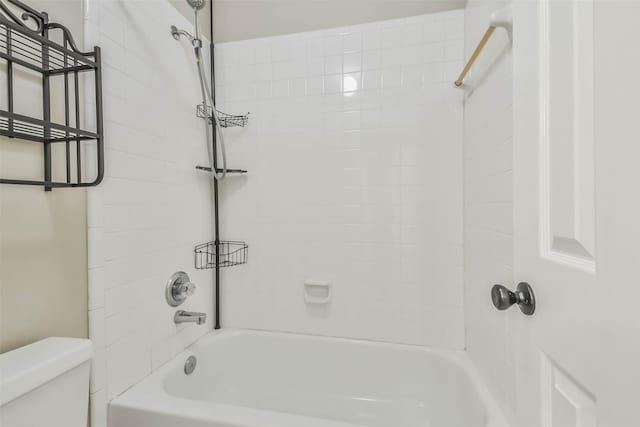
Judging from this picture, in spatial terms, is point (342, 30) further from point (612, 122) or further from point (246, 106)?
point (612, 122)

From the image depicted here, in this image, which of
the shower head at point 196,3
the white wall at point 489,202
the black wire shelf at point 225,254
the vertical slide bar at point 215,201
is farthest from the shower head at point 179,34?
the white wall at point 489,202

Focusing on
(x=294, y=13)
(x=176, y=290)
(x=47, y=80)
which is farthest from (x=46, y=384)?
(x=294, y=13)

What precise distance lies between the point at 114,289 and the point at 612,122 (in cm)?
142

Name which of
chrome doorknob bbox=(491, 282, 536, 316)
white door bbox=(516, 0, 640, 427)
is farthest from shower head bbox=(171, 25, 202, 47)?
chrome doorknob bbox=(491, 282, 536, 316)

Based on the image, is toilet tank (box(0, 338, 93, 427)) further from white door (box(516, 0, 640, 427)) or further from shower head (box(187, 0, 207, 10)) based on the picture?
shower head (box(187, 0, 207, 10))

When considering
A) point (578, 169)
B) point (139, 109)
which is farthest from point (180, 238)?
point (578, 169)

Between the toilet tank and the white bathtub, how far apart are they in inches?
18.2

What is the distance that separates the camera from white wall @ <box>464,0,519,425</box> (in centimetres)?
109

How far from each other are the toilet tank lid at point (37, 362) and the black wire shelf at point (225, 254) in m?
0.91

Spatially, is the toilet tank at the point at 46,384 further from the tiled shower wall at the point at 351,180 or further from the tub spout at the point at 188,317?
the tiled shower wall at the point at 351,180

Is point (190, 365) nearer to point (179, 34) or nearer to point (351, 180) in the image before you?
point (351, 180)

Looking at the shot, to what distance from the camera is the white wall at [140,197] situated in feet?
3.76

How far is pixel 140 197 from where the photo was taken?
51.9 inches

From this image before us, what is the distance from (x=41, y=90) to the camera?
942 millimetres
